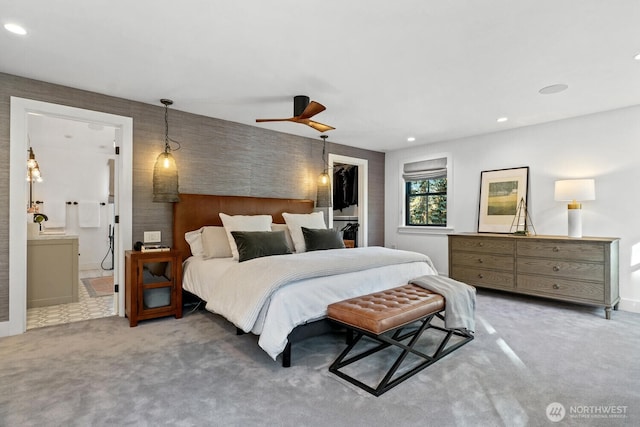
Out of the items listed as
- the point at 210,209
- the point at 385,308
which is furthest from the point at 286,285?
the point at 210,209

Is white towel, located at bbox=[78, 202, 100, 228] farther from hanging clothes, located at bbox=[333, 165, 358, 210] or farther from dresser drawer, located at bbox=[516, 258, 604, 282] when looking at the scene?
dresser drawer, located at bbox=[516, 258, 604, 282]

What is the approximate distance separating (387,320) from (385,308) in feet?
0.61

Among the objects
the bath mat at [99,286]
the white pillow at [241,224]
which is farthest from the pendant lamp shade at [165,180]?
the bath mat at [99,286]

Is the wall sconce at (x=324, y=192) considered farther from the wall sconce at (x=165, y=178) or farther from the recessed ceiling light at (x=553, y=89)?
the recessed ceiling light at (x=553, y=89)

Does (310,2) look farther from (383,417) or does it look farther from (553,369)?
(553,369)

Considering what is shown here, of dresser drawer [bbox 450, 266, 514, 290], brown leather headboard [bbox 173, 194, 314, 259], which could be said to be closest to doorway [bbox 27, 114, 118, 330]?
brown leather headboard [bbox 173, 194, 314, 259]

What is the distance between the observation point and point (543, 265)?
4047 millimetres

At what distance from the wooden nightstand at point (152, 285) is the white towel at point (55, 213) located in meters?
4.34

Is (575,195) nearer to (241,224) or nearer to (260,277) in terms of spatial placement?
(260,277)

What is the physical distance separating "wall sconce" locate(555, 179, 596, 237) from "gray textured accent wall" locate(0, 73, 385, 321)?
10.9 feet

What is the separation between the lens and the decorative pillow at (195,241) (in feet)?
12.9

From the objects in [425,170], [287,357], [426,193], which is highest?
[425,170]

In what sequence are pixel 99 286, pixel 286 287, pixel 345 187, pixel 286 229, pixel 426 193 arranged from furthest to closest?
pixel 345 187
pixel 426 193
pixel 99 286
pixel 286 229
pixel 286 287

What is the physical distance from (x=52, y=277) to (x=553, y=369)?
526cm
